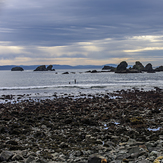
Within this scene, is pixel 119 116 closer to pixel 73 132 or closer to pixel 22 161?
pixel 73 132

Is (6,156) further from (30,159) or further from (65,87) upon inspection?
(65,87)

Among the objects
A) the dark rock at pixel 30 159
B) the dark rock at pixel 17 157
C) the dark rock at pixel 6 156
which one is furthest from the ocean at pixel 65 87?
the dark rock at pixel 30 159

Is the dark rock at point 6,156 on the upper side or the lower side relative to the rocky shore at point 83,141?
upper

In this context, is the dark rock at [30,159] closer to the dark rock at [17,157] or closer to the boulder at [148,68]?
the dark rock at [17,157]

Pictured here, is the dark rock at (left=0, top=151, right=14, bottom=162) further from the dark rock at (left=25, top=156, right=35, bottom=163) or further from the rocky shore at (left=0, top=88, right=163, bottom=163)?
the dark rock at (left=25, top=156, right=35, bottom=163)

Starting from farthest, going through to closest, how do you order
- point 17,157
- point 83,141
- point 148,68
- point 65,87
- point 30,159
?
1. point 148,68
2. point 65,87
3. point 83,141
4. point 17,157
5. point 30,159

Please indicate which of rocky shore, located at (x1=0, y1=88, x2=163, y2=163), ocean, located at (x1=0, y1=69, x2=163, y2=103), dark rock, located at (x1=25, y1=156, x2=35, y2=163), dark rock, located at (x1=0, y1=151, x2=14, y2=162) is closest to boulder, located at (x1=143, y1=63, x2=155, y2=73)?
ocean, located at (x1=0, y1=69, x2=163, y2=103)

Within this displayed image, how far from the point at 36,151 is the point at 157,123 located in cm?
810

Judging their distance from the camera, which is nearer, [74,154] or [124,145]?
[74,154]

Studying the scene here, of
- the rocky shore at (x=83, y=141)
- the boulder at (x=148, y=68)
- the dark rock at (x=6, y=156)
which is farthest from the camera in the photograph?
the boulder at (x=148, y=68)

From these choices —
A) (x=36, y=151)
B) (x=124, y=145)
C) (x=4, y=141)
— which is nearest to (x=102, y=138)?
(x=124, y=145)

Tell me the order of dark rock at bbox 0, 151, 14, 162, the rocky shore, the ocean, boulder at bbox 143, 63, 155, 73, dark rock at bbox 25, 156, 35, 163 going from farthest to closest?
boulder at bbox 143, 63, 155, 73, the ocean, the rocky shore, dark rock at bbox 0, 151, 14, 162, dark rock at bbox 25, 156, 35, 163

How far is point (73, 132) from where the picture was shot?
11516 millimetres

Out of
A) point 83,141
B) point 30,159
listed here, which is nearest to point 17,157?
point 30,159
